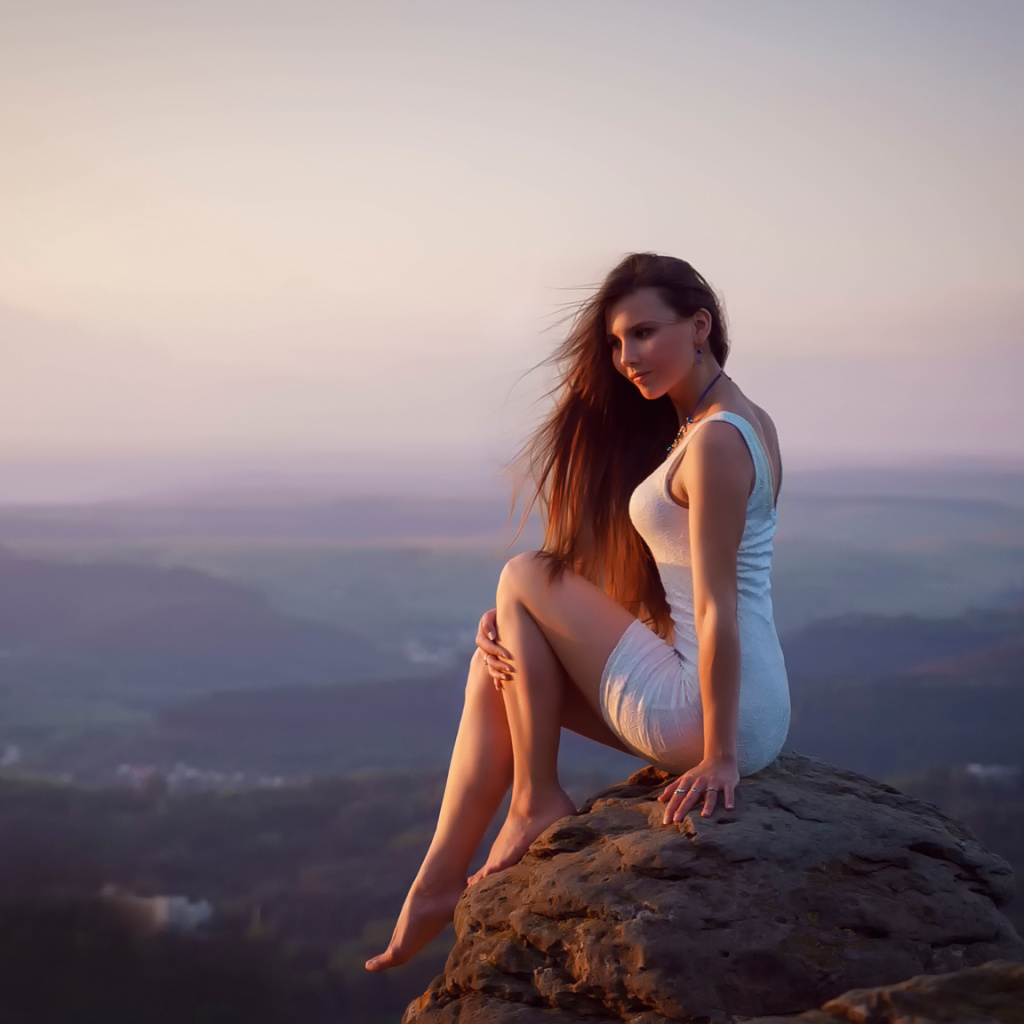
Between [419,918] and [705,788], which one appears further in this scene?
[419,918]

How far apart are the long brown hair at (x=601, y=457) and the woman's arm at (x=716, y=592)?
53 cm

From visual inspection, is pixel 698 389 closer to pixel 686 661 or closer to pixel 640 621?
pixel 640 621

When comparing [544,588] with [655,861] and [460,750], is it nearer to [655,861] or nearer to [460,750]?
[460,750]

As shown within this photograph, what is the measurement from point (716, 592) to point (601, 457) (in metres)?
0.86

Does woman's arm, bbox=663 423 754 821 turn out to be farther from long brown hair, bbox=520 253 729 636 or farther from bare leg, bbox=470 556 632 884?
long brown hair, bbox=520 253 729 636

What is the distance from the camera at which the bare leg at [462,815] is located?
10.0 feet

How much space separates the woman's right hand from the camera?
297 centimetres

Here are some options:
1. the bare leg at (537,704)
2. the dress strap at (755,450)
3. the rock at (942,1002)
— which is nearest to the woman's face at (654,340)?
the dress strap at (755,450)

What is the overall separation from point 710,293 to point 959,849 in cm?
163

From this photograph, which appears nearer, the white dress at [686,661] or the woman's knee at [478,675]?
the white dress at [686,661]

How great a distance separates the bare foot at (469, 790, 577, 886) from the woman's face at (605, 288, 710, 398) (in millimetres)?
1178

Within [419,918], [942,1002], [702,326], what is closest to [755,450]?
[702,326]

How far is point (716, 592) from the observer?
2637 millimetres

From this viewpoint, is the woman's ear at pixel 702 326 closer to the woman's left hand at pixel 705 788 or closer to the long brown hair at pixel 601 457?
the long brown hair at pixel 601 457
